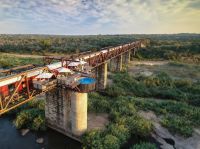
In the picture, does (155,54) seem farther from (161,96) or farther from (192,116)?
(192,116)

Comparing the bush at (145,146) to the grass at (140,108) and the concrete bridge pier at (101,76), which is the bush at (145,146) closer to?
the grass at (140,108)

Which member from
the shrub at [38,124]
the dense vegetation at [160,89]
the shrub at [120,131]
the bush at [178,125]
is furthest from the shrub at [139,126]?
the dense vegetation at [160,89]

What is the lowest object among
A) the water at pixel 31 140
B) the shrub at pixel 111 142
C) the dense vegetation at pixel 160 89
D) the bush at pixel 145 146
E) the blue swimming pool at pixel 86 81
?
the water at pixel 31 140

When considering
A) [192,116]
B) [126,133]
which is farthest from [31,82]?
[192,116]

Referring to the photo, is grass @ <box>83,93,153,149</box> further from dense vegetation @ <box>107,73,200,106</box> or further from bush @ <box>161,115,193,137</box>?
dense vegetation @ <box>107,73,200,106</box>

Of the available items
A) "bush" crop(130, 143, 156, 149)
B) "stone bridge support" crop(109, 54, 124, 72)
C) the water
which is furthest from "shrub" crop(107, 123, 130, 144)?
"stone bridge support" crop(109, 54, 124, 72)

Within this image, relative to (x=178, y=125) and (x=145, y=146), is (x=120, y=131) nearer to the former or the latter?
(x=145, y=146)

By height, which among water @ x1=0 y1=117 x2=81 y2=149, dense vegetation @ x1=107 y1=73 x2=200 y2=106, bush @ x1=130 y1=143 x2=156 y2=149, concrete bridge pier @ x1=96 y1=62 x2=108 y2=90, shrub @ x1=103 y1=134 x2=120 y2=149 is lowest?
water @ x1=0 y1=117 x2=81 y2=149

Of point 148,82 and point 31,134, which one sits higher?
point 148,82
